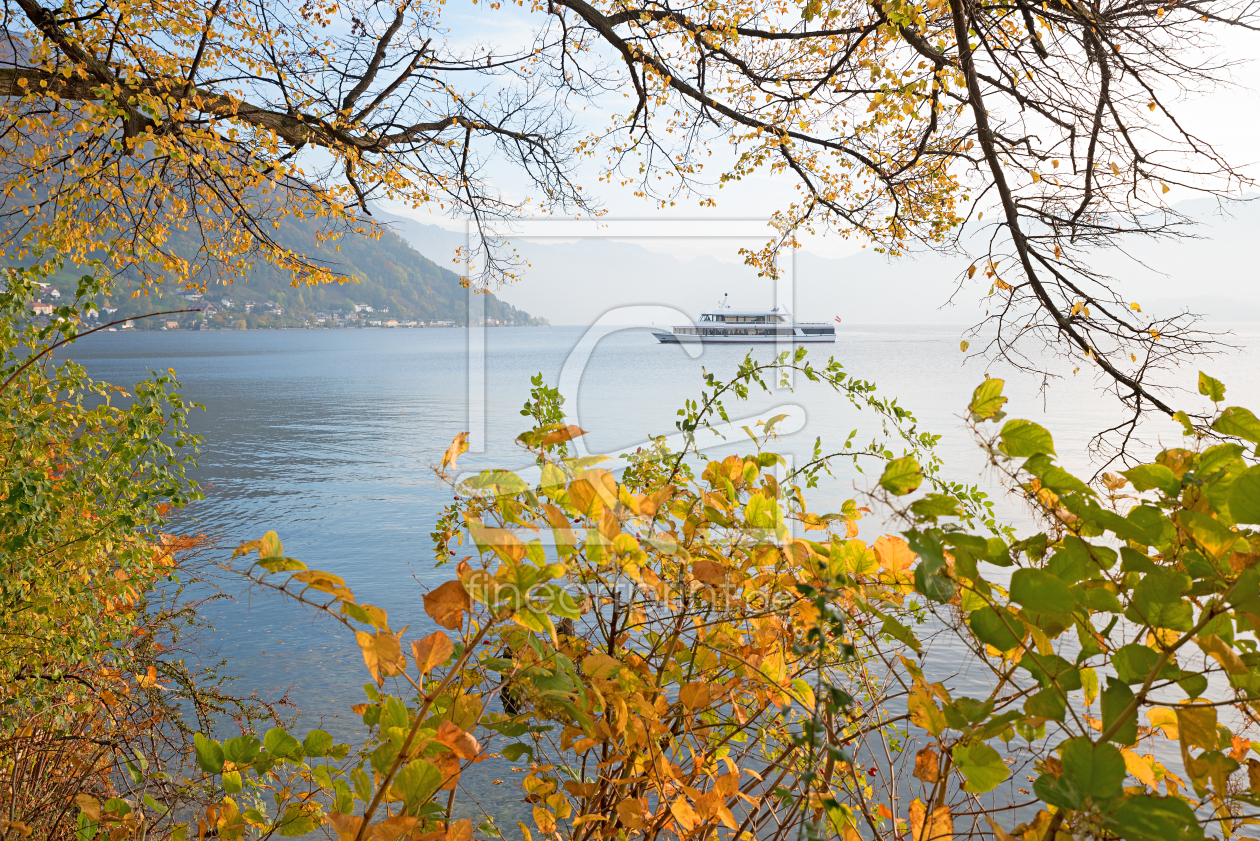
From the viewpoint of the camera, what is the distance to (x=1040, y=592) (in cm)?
56

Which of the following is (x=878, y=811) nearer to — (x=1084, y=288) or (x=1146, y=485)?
(x=1146, y=485)

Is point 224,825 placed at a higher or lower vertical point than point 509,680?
lower

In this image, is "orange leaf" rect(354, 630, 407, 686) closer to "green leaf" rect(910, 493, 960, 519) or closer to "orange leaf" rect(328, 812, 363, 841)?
"orange leaf" rect(328, 812, 363, 841)

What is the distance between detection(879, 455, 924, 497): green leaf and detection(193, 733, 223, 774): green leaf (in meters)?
0.87

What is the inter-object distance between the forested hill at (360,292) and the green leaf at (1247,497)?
49391mm

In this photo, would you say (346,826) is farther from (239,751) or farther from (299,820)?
(299,820)

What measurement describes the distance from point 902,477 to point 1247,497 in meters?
0.27

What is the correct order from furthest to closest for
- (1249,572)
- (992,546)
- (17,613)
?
(17,613) → (992,546) → (1249,572)

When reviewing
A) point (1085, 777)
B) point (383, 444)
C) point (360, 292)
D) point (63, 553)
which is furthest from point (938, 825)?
point (360, 292)

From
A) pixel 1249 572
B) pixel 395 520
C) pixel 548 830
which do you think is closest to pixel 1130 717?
pixel 1249 572

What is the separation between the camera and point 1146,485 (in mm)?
650

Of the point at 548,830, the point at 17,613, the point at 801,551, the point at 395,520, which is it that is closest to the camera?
the point at 801,551

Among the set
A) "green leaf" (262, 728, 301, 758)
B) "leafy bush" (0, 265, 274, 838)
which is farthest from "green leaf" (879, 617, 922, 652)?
"leafy bush" (0, 265, 274, 838)

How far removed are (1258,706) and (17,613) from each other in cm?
330
